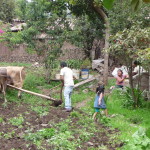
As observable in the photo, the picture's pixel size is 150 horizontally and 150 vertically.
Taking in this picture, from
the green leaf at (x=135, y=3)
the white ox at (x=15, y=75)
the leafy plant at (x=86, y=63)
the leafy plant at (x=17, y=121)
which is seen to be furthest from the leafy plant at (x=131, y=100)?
the green leaf at (x=135, y=3)

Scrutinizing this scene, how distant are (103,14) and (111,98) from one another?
14.7 feet

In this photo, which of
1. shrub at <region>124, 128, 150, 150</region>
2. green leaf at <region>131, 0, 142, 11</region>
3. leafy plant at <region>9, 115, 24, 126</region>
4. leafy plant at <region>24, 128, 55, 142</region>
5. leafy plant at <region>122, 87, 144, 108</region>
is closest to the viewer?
green leaf at <region>131, 0, 142, 11</region>

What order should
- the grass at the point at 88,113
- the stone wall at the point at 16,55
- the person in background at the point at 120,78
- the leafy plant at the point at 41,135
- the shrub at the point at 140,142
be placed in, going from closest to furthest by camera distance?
the shrub at the point at 140,142
the leafy plant at the point at 41,135
the grass at the point at 88,113
the person in background at the point at 120,78
the stone wall at the point at 16,55

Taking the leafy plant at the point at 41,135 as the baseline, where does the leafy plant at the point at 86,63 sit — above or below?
above

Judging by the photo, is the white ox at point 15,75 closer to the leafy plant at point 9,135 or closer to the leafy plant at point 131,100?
the leafy plant at point 131,100

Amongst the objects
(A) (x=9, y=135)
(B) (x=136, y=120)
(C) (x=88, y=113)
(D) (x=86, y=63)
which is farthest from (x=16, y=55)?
(A) (x=9, y=135)

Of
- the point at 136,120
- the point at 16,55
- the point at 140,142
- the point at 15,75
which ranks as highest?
the point at 16,55

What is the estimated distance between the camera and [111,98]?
429 inches

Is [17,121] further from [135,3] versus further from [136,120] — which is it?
[135,3]

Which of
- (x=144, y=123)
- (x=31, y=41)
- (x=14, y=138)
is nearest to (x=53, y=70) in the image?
(x=31, y=41)

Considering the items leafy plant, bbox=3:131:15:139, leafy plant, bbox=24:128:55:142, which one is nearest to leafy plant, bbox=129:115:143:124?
leafy plant, bbox=24:128:55:142

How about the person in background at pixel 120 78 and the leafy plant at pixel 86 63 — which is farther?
the leafy plant at pixel 86 63

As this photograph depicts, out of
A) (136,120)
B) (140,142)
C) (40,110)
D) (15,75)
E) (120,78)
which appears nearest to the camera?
(140,142)

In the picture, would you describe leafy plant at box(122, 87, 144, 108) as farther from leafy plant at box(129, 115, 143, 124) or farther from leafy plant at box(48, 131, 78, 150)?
leafy plant at box(48, 131, 78, 150)
